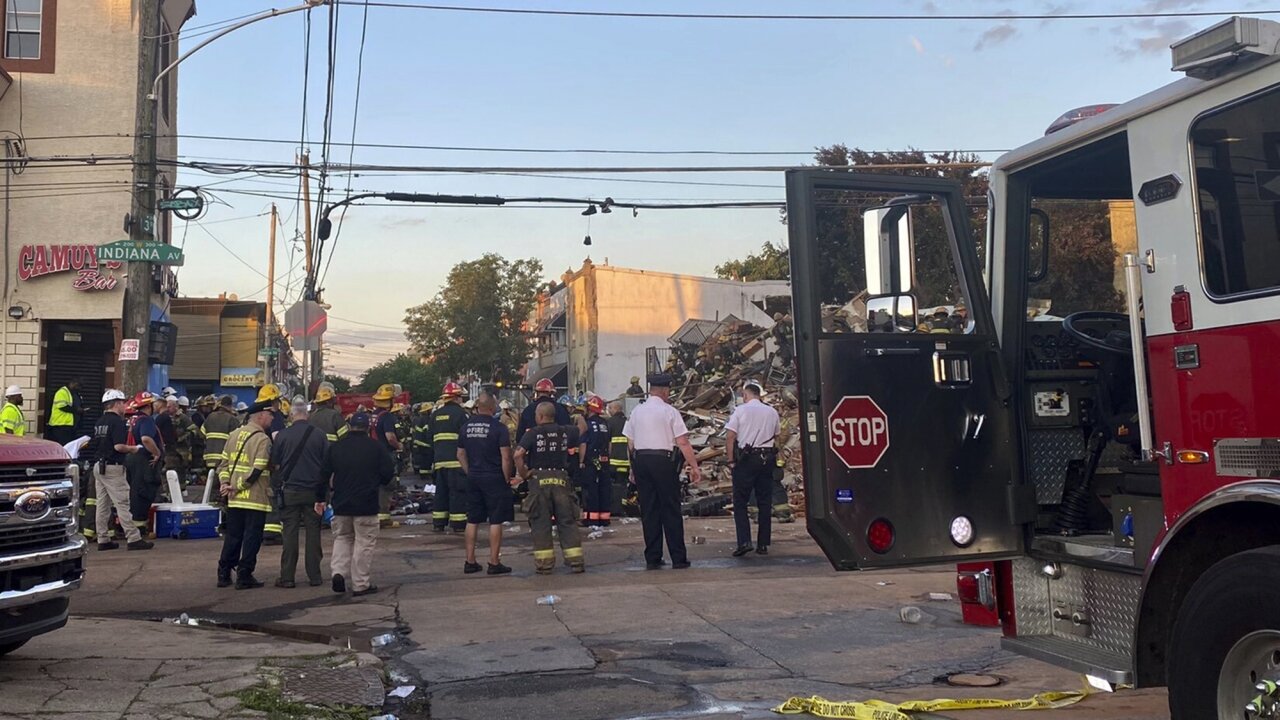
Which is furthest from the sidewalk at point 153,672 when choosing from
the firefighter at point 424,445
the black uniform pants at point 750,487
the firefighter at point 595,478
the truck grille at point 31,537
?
the firefighter at point 424,445

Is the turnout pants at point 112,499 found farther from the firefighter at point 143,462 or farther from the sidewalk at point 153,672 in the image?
the sidewalk at point 153,672

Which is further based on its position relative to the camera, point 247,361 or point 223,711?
point 247,361

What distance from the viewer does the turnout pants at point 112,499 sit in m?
14.3

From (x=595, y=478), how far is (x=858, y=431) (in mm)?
11855

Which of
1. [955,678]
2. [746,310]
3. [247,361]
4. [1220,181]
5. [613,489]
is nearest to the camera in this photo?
[1220,181]

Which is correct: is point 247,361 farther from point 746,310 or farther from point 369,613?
point 369,613

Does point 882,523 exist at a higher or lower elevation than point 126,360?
lower

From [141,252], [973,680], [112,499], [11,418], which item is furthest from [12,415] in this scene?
[973,680]

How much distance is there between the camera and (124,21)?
23.7m

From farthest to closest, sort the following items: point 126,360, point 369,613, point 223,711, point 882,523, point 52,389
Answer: point 52,389
point 126,360
point 369,613
point 223,711
point 882,523

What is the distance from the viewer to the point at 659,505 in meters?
12.0

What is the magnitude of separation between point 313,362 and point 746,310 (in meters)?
22.5

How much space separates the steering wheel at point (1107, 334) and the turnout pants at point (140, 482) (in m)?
12.0

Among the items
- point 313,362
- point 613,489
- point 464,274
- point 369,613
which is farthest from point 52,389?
point 464,274
